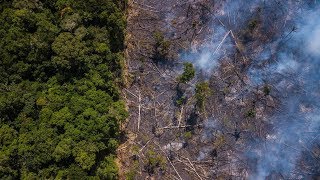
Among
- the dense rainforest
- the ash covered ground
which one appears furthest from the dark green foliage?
the dense rainforest

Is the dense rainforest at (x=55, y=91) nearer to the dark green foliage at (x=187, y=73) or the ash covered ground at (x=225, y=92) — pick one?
the ash covered ground at (x=225, y=92)

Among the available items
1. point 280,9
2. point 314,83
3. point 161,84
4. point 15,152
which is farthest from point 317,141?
point 15,152

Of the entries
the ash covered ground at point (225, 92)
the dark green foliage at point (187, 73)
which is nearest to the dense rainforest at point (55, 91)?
the ash covered ground at point (225, 92)

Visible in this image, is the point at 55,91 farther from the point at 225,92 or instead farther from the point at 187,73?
the point at 225,92

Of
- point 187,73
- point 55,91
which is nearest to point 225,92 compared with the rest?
point 187,73

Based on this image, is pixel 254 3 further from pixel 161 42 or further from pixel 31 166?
pixel 31 166
